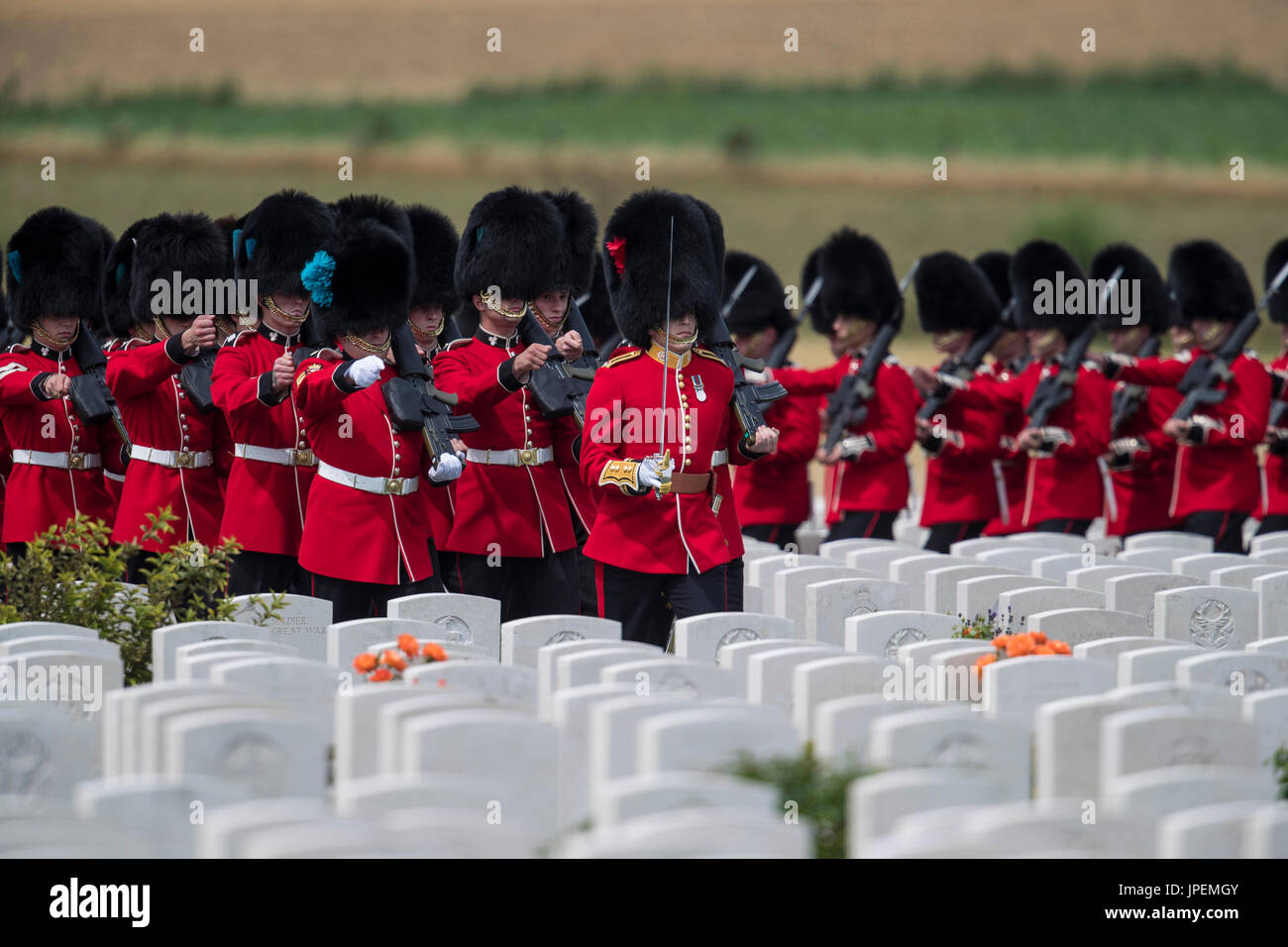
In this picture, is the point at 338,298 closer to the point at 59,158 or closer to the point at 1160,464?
the point at 1160,464

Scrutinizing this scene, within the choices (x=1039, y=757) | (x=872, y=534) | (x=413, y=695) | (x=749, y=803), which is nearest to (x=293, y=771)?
(x=413, y=695)

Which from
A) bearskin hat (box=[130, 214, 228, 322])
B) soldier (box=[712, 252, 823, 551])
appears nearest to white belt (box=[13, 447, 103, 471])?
bearskin hat (box=[130, 214, 228, 322])

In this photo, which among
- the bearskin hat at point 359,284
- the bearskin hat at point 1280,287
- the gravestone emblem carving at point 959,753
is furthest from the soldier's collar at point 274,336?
the bearskin hat at point 1280,287

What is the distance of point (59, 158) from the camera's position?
18844 millimetres

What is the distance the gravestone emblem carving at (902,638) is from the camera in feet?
16.3

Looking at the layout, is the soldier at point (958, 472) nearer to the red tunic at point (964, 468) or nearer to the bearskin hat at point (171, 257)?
the red tunic at point (964, 468)

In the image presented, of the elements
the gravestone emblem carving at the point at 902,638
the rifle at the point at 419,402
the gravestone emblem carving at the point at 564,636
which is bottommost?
the gravestone emblem carving at the point at 902,638

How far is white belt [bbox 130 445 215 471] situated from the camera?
6.70 metres

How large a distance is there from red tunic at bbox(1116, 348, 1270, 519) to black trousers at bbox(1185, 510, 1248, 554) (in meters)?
0.03

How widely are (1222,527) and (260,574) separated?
4845mm

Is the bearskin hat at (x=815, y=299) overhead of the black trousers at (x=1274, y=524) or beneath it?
overhead

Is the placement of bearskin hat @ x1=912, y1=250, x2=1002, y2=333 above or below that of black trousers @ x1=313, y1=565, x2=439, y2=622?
above

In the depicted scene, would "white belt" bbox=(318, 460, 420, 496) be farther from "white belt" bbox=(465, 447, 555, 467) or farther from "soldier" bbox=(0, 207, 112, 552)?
"soldier" bbox=(0, 207, 112, 552)

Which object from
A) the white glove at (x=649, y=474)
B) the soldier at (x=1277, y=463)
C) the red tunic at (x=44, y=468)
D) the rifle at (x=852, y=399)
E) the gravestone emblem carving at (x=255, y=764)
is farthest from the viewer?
the soldier at (x=1277, y=463)
